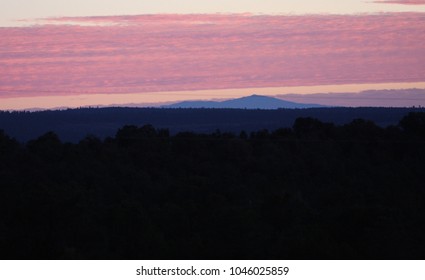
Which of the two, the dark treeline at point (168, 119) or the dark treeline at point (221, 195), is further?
the dark treeline at point (168, 119)

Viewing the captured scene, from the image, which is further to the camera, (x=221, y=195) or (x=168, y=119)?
(x=168, y=119)

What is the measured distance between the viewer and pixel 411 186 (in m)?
42.9

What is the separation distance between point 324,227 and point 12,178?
2050cm

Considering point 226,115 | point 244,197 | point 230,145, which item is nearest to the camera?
point 244,197

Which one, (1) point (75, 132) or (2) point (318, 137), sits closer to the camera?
(2) point (318, 137)

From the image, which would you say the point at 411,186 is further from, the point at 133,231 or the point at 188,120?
the point at 188,120

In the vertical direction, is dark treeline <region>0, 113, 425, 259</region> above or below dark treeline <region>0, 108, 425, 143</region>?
below

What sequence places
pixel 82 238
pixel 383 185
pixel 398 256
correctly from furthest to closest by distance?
pixel 383 185
pixel 82 238
pixel 398 256

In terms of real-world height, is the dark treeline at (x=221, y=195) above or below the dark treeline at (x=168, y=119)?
below

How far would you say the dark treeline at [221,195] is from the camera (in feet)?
89.4

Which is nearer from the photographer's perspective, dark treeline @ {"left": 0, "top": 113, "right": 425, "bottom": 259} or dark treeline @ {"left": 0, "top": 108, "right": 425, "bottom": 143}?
dark treeline @ {"left": 0, "top": 113, "right": 425, "bottom": 259}

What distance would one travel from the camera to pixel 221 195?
37.6 m

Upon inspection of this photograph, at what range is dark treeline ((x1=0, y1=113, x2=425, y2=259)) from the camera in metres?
27.2

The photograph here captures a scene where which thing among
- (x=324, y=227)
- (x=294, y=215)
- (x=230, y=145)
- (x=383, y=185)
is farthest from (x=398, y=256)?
(x=230, y=145)
